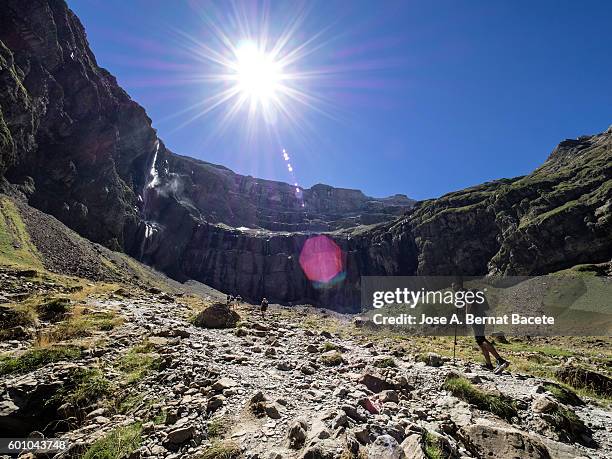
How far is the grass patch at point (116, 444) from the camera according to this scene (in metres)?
5.00

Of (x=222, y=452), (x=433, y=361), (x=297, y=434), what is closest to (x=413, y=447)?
(x=297, y=434)

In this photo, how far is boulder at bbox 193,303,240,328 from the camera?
55.4 feet

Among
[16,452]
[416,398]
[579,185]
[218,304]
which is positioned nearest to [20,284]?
[218,304]

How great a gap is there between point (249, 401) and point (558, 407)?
6.93 metres

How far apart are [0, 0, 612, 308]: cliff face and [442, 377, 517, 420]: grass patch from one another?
108 m

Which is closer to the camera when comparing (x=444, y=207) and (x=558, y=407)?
(x=558, y=407)

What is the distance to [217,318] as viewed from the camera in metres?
17.2

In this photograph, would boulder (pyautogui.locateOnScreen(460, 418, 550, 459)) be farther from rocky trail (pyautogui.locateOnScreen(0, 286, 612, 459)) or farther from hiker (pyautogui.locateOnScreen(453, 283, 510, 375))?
hiker (pyautogui.locateOnScreen(453, 283, 510, 375))

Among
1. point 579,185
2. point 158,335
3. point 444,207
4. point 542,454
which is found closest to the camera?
point 542,454

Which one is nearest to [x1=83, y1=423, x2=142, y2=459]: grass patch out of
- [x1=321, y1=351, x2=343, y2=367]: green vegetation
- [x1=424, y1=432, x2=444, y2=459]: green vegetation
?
[x1=424, y1=432, x2=444, y2=459]: green vegetation

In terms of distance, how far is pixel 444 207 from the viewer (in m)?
154

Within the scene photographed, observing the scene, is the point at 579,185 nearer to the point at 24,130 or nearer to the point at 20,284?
the point at 20,284

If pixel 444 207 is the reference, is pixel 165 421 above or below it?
below

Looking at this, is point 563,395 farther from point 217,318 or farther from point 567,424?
point 217,318
